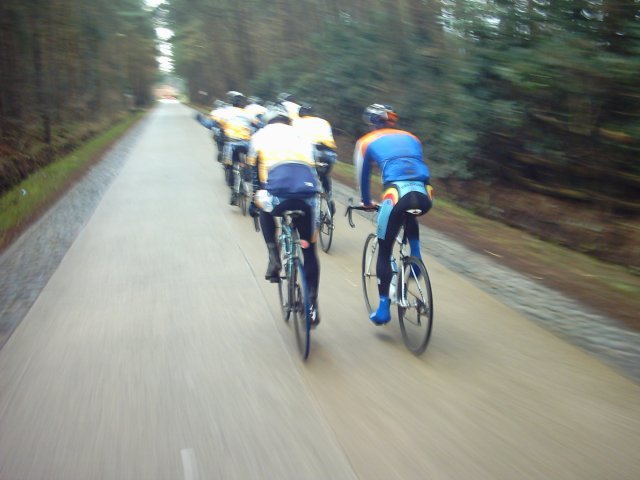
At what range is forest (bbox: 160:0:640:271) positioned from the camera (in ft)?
32.2

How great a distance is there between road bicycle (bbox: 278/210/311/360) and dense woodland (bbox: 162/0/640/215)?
648 centimetres

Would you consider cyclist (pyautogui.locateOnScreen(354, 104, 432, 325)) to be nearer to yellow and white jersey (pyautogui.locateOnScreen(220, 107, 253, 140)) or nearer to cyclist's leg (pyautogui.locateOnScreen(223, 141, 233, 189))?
yellow and white jersey (pyautogui.locateOnScreen(220, 107, 253, 140))

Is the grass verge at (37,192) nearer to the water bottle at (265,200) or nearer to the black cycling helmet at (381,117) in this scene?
the water bottle at (265,200)

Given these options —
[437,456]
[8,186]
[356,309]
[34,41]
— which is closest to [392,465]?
[437,456]

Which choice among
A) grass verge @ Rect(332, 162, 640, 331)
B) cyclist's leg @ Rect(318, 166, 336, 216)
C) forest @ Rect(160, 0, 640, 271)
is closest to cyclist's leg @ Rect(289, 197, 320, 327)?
grass verge @ Rect(332, 162, 640, 331)

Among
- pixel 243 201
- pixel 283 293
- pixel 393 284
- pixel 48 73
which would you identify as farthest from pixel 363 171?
pixel 48 73

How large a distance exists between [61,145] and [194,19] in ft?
97.2

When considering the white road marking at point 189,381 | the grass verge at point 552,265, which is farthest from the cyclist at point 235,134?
the white road marking at point 189,381

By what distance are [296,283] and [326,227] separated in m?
Result: 3.68

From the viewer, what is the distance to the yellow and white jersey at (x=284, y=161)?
5223mm

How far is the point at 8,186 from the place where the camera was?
14.4 meters

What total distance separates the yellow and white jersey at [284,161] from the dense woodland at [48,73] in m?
11.0

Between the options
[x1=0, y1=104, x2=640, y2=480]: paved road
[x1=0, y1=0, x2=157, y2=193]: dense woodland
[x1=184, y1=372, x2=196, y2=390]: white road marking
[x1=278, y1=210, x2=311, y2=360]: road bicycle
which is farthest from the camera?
[x1=0, y1=0, x2=157, y2=193]: dense woodland

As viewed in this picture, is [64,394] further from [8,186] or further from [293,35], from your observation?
[293,35]
